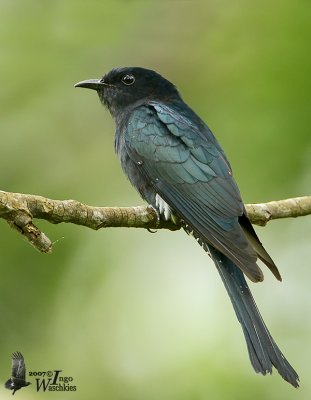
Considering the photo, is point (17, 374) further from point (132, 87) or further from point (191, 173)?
point (132, 87)

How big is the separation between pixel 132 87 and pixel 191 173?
126 cm

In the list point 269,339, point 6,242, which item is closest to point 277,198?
point 269,339

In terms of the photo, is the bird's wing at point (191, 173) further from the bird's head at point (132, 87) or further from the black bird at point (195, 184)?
the bird's head at point (132, 87)

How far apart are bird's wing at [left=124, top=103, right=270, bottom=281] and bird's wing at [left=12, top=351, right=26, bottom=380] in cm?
123

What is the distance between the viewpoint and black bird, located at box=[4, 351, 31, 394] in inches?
202

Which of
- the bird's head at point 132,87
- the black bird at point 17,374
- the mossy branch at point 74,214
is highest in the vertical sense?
the bird's head at point 132,87

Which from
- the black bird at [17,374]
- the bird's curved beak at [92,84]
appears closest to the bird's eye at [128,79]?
the bird's curved beak at [92,84]

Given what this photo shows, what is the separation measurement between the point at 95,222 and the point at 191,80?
1792 mm

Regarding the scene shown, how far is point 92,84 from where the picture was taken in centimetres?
653

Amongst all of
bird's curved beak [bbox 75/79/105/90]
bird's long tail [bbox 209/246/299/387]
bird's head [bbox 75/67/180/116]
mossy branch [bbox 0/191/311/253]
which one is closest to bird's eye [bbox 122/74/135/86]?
→ bird's head [bbox 75/67/180/116]

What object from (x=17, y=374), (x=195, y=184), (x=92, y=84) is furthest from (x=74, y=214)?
(x=92, y=84)

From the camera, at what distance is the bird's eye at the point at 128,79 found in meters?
6.57

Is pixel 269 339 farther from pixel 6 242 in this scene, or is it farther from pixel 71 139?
pixel 71 139

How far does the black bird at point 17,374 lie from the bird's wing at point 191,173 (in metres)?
1.23
